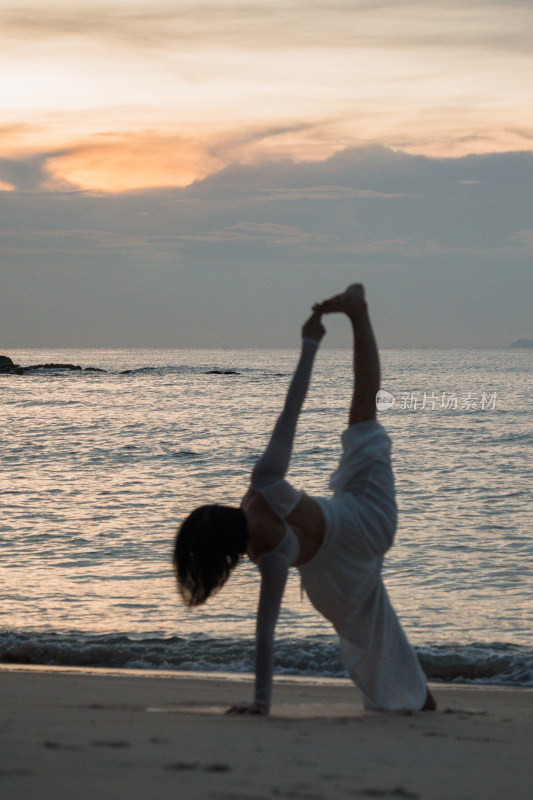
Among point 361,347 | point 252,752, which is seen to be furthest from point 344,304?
point 252,752

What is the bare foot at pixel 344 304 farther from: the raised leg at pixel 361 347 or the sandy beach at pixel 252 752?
the sandy beach at pixel 252 752

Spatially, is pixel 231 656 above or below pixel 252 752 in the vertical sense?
below

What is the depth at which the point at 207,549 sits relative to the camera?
3.74 metres

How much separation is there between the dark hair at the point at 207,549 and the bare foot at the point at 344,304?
140cm

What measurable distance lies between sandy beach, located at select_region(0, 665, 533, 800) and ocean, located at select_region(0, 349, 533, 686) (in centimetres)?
255

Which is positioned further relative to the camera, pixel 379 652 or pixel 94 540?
pixel 94 540

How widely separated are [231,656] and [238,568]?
3.61 metres

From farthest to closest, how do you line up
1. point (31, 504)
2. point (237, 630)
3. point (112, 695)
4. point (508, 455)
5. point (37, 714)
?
point (508, 455), point (31, 504), point (237, 630), point (112, 695), point (37, 714)

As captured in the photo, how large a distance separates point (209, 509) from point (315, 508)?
2.25 feet

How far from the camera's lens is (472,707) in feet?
17.3

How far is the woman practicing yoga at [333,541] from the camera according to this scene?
12.4ft

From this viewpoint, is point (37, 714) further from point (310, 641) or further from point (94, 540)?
point (94, 540)

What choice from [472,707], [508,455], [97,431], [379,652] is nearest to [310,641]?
[472,707]

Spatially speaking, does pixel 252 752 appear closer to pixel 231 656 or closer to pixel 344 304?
pixel 344 304
